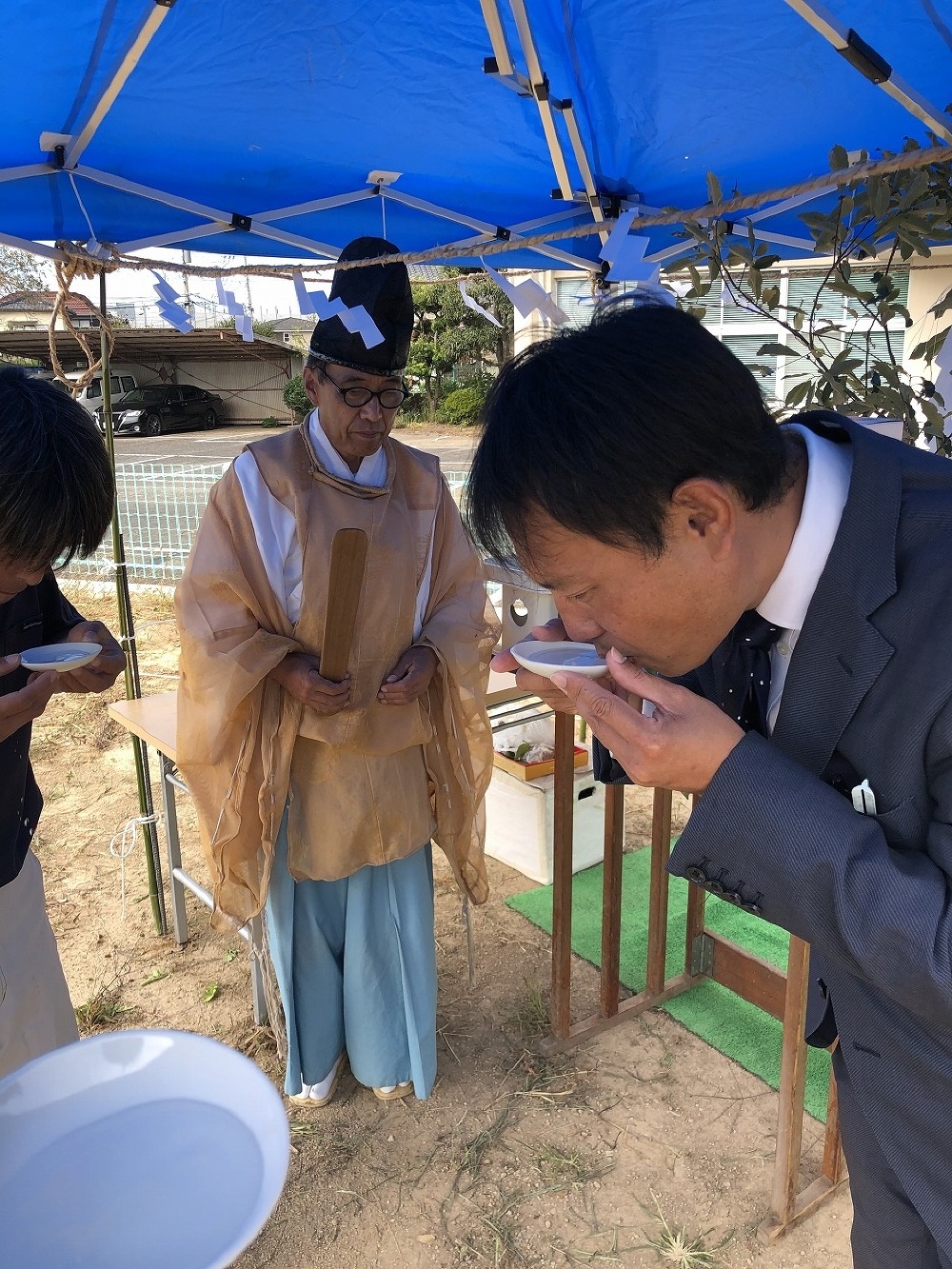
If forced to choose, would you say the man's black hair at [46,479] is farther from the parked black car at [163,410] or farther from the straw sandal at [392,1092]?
the parked black car at [163,410]

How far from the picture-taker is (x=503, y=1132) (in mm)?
2461

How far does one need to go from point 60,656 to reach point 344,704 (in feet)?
2.19

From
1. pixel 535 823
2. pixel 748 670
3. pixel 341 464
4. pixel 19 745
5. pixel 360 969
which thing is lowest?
pixel 535 823

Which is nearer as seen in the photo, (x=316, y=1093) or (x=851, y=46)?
(x=851, y=46)

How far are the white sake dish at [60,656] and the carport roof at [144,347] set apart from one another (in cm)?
1375

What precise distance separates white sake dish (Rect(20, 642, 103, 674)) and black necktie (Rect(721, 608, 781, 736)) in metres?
1.18

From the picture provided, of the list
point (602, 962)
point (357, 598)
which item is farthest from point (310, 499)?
point (602, 962)

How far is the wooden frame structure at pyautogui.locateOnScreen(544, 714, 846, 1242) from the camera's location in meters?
2.07

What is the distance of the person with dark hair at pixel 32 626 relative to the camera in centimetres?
143

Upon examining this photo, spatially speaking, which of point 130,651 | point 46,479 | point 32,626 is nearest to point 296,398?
point 130,651

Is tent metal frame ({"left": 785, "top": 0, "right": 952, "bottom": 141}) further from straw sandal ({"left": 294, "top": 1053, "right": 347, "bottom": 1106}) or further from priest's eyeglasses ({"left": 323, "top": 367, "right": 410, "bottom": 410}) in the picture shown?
straw sandal ({"left": 294, "top": 1053, "right": 347, "bottom": 1106})

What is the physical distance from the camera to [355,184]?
3381 mm

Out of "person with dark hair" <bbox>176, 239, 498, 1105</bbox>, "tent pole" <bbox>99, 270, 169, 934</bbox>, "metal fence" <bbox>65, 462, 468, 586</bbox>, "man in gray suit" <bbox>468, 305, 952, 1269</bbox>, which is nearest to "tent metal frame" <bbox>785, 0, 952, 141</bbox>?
"person with dark hair" <bbox>176, 239, 498, 1105</bbox>

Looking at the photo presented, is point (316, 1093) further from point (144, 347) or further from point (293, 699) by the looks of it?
point (144, 347)
